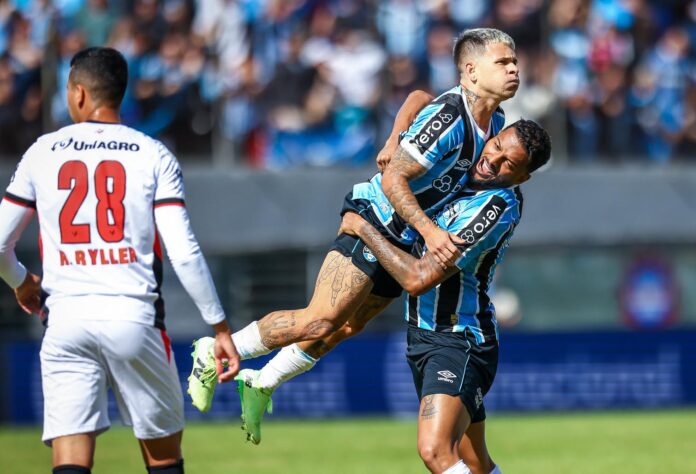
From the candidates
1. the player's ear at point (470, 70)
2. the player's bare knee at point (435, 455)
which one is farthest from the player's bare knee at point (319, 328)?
the player's ear at point (470, 70)

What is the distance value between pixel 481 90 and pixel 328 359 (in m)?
9.71

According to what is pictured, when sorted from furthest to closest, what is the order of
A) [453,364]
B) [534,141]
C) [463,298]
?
[463,298], [453,364], [534,141]

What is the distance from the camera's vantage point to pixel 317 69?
54.0 ft

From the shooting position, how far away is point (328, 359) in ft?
54.2

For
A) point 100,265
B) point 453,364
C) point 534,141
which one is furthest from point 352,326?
point 100,265

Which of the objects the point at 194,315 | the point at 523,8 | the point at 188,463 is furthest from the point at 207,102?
the point at 188,463

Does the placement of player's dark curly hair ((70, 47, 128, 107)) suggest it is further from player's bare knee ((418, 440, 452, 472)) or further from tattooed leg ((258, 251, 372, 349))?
player's bare knee ((418, 440, 452, 472))

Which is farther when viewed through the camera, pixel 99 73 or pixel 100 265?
pixel 99 73

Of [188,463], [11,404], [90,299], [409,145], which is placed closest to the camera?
[90,299]

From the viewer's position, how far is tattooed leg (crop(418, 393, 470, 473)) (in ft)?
22.1

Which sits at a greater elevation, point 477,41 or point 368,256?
point 477,41

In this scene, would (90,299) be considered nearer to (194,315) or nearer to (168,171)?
(168,171)

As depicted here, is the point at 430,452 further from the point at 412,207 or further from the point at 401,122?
the point at 401,122

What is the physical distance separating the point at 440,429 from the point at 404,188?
1.35 m
